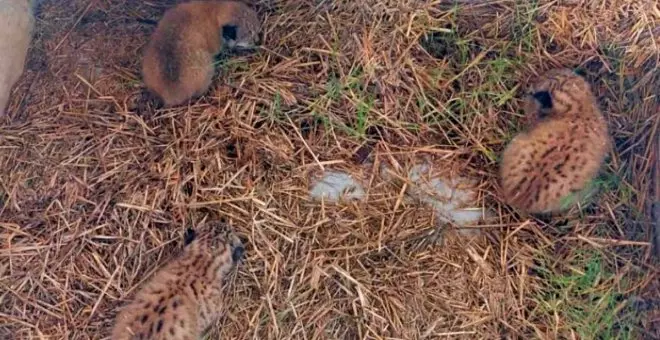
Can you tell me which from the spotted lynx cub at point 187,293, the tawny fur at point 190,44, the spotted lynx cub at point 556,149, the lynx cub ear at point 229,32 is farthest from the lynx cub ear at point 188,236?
the spotted lynx cub at point 556,149

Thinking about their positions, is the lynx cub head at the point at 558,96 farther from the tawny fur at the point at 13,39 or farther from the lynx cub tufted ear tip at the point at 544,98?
the tawny fur at the point at 13,39

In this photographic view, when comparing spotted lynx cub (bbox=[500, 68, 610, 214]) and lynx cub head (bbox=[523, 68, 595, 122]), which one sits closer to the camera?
spotted lynx cub (bbox=[500, 68, 610, 214])

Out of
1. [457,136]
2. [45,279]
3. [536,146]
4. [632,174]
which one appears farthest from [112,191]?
[632,174]

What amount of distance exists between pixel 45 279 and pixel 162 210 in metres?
0.60

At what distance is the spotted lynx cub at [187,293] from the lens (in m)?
2.88

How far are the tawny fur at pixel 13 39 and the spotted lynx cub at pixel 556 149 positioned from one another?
2.49m

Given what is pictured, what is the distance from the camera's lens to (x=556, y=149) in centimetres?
310

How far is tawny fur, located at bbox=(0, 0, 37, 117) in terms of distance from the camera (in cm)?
353

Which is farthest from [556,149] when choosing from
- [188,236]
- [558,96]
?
[188,236]

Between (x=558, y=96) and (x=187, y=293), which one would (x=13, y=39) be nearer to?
(x=187, y=293)

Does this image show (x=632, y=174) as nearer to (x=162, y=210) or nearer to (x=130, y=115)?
(x=162, y=210)

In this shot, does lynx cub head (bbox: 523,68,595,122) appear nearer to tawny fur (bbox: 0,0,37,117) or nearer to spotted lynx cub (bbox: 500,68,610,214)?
spotted lynx cub (bbox: 500,68,610,214)

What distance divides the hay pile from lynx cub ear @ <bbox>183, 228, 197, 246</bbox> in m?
0.04

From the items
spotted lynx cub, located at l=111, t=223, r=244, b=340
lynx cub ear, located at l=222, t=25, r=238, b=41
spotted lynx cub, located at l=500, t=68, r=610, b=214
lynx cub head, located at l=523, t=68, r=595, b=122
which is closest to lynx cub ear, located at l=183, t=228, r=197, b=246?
spotted lynx cub, located at l=111, t=223, r=244, b=340
